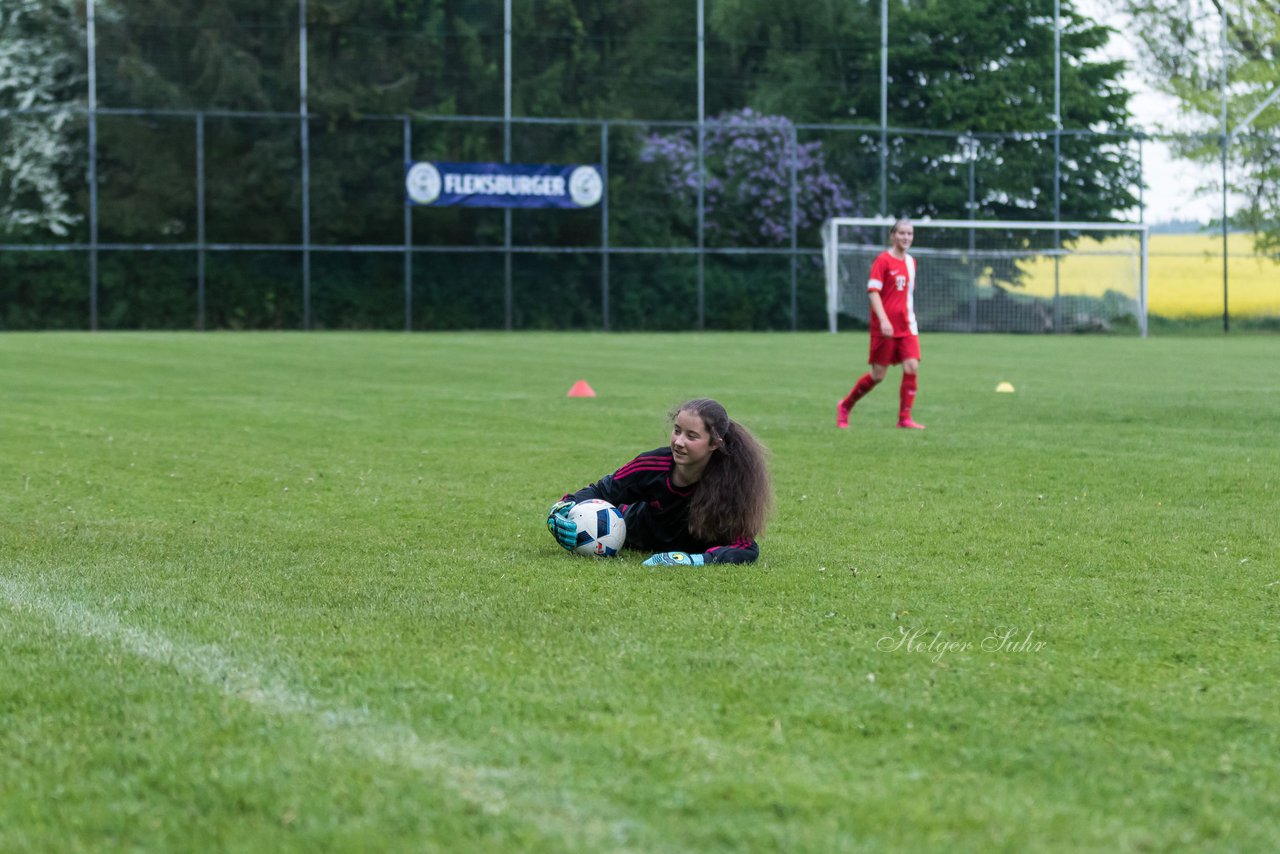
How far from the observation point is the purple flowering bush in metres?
38.4

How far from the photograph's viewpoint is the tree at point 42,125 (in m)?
35.2

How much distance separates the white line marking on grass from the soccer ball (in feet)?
6.24

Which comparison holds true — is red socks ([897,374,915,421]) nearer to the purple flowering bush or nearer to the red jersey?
the red jersey

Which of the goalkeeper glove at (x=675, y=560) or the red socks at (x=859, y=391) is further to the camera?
the red socks at (x=859, y=391)

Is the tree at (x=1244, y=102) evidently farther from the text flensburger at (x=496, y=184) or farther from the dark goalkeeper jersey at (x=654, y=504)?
the dark goalkeeper jersey at (x=654, y=504)

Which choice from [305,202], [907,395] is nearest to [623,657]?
[907,395]

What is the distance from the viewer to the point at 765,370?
69.6ft

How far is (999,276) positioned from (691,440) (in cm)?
3331

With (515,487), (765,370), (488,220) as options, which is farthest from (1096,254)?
(515,487)

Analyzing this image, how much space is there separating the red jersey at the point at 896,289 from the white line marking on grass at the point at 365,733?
903cm

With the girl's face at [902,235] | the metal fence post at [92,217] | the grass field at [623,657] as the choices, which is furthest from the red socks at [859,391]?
the metal fence post at [92,217]

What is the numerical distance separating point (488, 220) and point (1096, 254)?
47.3 ft

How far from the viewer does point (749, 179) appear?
3891cm

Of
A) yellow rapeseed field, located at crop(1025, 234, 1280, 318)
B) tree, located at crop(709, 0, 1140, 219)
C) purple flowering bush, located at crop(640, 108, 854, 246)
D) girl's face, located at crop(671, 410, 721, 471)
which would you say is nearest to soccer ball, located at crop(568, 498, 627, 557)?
girl's face, located at crop(671, 410, 721, 471)
